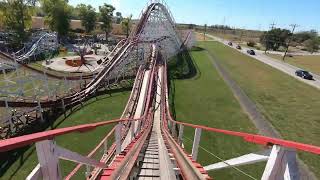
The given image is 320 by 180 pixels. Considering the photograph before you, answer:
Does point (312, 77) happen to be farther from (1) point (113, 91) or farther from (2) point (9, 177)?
(2) point (9, 177)

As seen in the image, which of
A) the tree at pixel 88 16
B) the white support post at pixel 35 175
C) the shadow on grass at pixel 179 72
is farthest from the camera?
the tree at pixel 88 16

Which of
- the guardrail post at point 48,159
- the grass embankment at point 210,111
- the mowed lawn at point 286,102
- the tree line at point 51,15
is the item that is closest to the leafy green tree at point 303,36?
the tree line at point 51,15

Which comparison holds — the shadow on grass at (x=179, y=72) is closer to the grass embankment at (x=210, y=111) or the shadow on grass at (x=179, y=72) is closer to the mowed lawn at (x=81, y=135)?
the grass embankment at (x=210, y=111)

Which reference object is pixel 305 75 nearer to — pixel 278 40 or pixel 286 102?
pixel 286 102

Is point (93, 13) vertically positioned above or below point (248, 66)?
above

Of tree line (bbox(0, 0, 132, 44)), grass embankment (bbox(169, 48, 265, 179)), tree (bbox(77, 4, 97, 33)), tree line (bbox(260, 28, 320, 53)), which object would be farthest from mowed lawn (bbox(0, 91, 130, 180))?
tree line (bbox(260, 28, 320, 53))

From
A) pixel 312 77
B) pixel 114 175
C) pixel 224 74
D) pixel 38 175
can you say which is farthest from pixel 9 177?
pixel 312 77
